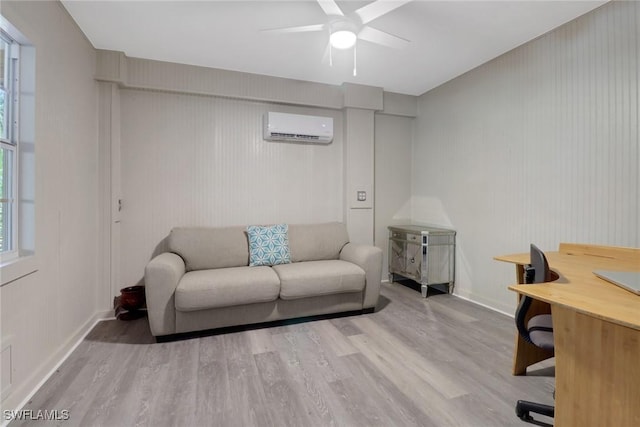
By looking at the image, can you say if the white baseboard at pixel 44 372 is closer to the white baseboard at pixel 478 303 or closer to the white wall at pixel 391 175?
the white wall at pixel 391 175

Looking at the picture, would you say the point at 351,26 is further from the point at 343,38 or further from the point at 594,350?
the point at 594,350

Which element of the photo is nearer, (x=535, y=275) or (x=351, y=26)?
(x=535, y=275)

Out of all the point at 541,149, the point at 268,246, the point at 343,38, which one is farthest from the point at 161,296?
the point at 541,149

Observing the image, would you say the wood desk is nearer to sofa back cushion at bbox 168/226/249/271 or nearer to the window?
sofa back cushion at bbox 168/226/249/271

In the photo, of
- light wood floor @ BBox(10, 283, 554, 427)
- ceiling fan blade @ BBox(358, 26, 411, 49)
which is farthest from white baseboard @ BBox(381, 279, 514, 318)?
ceiling fan blade @ BBox(358, 26, 411, 49)

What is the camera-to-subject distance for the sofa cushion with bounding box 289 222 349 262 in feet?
10.7

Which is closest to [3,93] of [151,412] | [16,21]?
[16,21]

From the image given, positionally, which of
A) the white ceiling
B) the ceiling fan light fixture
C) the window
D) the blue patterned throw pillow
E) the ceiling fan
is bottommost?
the blue patterned throw pillow

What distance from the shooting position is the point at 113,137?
2848 millimetres

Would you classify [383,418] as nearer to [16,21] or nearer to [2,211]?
[2,211]

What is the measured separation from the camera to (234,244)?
9.90 ft

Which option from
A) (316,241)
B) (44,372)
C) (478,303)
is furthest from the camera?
(316,241)

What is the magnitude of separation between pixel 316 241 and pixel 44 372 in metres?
2.36

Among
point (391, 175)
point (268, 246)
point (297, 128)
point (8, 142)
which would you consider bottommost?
point (268, 246)
